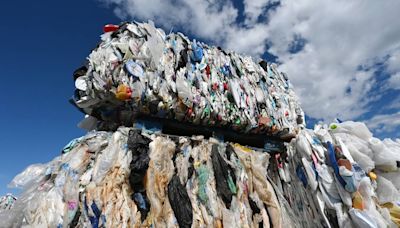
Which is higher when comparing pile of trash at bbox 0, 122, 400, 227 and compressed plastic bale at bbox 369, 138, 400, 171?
compressed plastic bale at bbox 369, 138, 400, 171

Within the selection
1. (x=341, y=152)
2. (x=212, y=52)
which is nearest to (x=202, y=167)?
(x=341, y=152)

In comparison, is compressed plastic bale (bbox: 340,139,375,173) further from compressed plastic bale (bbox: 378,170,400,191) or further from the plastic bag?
the plastic bag

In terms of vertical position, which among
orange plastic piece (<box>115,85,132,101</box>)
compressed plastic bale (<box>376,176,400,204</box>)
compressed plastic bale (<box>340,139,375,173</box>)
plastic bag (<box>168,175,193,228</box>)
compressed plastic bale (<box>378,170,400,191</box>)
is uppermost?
orange plastic piece (<box>115,85,132,101</box>)

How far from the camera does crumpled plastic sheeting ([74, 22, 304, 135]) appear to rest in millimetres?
2158

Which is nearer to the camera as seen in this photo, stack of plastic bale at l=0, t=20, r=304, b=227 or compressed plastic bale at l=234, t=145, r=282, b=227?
stack of plastic bale at l=0, t=20, r=304, b=227

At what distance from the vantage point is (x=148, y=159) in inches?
80.2

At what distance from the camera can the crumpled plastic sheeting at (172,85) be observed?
2.16m

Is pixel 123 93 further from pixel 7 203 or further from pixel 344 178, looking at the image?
pixel 7 203

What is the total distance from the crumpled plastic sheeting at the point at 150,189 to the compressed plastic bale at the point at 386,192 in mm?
724

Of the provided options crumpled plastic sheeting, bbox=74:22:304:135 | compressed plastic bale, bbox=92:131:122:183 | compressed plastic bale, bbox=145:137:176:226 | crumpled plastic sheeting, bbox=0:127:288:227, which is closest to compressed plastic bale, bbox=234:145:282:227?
crumpled plastic sheeting, bbox=0:127:288:227

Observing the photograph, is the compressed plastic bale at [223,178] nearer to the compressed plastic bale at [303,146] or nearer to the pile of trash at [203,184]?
the pile of trash at [203,184]

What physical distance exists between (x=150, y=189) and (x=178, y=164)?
344 millimetres

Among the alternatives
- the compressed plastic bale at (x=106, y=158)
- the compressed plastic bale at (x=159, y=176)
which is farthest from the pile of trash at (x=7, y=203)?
the compressed plastic bale at (x=159, y=176)

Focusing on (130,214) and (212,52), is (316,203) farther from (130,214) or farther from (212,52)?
(212,52)
